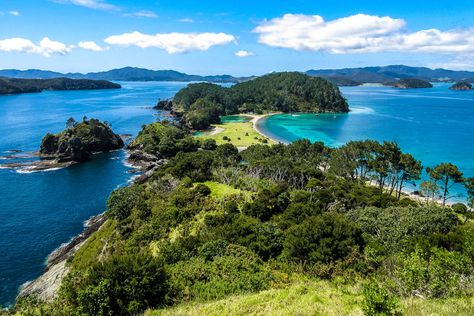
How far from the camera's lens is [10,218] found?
169ft

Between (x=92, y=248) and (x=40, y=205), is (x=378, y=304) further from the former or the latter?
(x=40, y=205)

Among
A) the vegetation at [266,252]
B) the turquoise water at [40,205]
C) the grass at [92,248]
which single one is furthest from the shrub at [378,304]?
the turquoise water at [40,205]

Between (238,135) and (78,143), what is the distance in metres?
47.6

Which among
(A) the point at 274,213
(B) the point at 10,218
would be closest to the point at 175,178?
(A) the point at 274,213

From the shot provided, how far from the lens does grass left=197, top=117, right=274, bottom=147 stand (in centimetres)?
10044

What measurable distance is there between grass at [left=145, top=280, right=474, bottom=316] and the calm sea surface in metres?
29.0

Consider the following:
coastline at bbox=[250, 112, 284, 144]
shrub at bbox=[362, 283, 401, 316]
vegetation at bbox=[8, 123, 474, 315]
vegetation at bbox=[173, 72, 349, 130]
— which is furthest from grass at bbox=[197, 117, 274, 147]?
shrub at bbox=[362, 283, 401, 316]

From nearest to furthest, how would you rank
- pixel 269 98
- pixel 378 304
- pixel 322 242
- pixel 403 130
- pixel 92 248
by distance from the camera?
pixel 378 304 → pixel 322 242 → pixel 92 248 → pixel 403 130 → pixel 269 98

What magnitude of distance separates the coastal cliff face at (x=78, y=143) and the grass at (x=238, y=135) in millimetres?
31193

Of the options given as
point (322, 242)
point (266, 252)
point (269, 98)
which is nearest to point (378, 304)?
point (322, 242)

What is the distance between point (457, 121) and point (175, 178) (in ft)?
446

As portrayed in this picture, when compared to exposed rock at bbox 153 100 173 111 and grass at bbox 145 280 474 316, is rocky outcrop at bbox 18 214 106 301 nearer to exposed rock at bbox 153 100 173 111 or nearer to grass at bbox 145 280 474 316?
grass at bbox 145 280 474 316

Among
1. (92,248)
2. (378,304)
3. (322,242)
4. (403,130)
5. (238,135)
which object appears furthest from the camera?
(403,130)

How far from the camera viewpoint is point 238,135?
111312 mm
